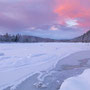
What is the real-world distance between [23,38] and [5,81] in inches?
2313

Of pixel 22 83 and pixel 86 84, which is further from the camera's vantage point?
pixel 22 83

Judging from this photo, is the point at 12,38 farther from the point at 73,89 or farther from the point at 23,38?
the point at 73,89

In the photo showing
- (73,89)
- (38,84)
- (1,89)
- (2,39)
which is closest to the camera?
(73,89)

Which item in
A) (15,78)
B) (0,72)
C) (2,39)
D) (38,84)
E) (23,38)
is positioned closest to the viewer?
(38,84)

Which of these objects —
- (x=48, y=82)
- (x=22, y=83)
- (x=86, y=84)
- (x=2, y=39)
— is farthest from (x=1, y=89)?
(x=2, y=39)

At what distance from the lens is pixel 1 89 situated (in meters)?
4.64

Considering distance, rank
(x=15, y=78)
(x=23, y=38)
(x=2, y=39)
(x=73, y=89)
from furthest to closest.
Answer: (x=23, y=38)
(x=2, y=39)
(x=15, y=78)
(x=73, y=89)

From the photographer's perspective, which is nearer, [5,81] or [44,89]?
[44,89]

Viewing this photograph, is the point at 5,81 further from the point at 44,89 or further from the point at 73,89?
the point at 73,89

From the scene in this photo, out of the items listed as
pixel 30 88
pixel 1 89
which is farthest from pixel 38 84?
pixel 1 89

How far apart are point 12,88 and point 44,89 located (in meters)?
1.09

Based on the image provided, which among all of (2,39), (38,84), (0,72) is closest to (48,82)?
(38,84)

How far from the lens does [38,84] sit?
17.2 ft

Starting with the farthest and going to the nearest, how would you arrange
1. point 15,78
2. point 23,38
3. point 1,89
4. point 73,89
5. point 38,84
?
point 23,38 < point 15,78 < point 38,84 < point 1,89 < point 73,89
